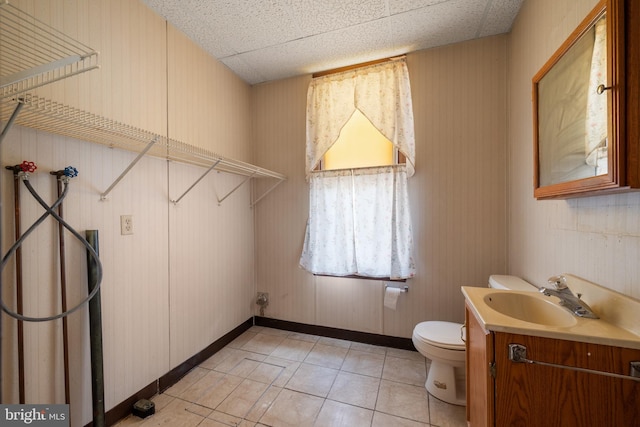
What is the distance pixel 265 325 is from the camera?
3018mm

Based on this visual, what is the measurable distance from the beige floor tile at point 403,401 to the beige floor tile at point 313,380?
366mm

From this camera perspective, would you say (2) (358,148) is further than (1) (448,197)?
Yes

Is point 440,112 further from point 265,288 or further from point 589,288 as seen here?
point 265,288

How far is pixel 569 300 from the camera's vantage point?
1.28 metres

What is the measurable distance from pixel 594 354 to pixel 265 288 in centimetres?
252

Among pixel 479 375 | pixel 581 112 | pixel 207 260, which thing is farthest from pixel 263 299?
pixel 581 112

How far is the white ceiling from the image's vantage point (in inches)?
77.8

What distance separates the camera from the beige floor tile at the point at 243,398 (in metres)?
1.82

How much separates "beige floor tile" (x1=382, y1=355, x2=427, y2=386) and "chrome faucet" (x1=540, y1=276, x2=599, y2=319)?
1177mm

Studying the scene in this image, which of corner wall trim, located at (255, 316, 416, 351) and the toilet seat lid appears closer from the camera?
the toilet seat lid

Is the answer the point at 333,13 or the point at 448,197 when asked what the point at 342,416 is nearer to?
the point at 448,197

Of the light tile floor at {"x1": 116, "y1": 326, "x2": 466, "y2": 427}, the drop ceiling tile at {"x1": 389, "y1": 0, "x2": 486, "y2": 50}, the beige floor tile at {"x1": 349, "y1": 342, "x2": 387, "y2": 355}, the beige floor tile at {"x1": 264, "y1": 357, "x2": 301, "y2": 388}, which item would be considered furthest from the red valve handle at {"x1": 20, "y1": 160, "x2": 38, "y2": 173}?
the beige floor tile at {"x1": 349, "y1": 342, "x2": 387, "y2": 355}

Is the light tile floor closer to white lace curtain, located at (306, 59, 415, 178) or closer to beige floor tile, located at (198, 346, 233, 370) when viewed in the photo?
beige floor tile, located at (198, 346, 233, 370)

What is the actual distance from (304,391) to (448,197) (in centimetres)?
184
